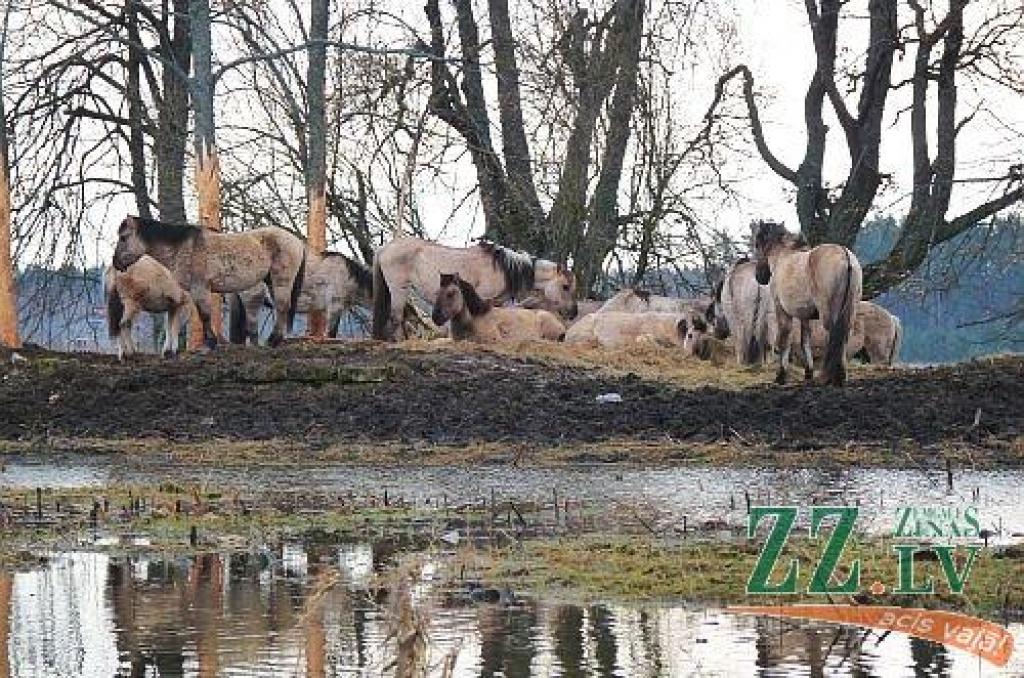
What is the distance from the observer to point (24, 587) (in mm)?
10695

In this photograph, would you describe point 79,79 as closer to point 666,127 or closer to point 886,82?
point 666,127

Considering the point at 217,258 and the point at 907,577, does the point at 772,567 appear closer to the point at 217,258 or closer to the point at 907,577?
the point at 907,577

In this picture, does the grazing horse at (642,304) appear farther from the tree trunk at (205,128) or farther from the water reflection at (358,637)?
the water reflection at (358,637)

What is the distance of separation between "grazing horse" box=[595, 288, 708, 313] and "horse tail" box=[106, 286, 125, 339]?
6.40 m

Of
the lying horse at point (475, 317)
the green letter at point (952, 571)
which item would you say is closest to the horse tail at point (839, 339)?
the lying horse at point (475, 317)

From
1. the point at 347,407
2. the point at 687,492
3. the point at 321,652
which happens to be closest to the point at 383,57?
the point at 347,407

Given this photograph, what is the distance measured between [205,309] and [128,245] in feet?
4.69

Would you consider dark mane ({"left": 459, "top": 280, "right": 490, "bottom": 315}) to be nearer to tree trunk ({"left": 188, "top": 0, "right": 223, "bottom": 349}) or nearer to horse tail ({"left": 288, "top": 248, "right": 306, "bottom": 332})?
horse tail ({"left": 288, "top": 248, "right": 306, "bottom": 332})

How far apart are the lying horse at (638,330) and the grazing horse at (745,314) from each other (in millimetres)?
491

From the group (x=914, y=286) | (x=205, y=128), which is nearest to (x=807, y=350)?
(x=914, y=286)

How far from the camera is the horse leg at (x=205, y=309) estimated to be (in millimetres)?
28109

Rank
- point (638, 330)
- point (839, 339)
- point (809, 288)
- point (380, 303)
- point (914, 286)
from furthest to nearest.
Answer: point (914, 286), point (380, 303), point (638, 330), point (809, 288), point (839, 339)

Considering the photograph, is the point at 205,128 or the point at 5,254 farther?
the point at 205,128

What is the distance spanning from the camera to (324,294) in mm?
31297
